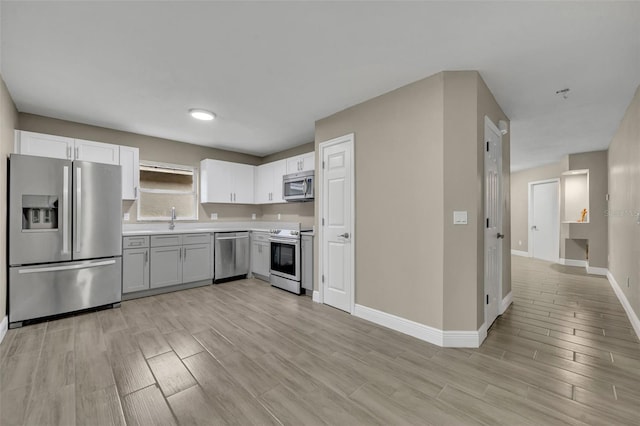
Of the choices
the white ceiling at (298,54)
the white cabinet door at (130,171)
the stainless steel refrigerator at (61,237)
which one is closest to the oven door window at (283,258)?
the white ceiling at (298,54)

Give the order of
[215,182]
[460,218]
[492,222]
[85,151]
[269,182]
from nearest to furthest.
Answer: [460,218] < [492,222] < [85,151] < [215,182] < [269,182]

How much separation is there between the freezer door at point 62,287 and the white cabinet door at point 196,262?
922mm

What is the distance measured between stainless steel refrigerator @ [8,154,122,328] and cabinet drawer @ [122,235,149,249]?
199 millimetres

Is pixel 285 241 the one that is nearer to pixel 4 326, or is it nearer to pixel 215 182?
pixel 215 182

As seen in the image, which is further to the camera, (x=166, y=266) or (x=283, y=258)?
(x=283, y=258)

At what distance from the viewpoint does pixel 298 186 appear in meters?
4.65

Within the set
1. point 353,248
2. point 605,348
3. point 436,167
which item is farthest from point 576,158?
point 353,248

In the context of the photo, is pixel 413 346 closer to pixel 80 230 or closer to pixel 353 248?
pixel 353 248

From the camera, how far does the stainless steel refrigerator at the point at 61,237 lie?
2982 millimetres

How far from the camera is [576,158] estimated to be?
234 inches

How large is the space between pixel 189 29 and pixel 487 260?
3.42 metres

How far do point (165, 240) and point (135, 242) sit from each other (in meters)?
0.40

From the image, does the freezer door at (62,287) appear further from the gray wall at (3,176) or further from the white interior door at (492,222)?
the white interior door at (492,222)

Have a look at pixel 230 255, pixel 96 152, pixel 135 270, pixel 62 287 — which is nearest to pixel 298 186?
pixel 230 255
